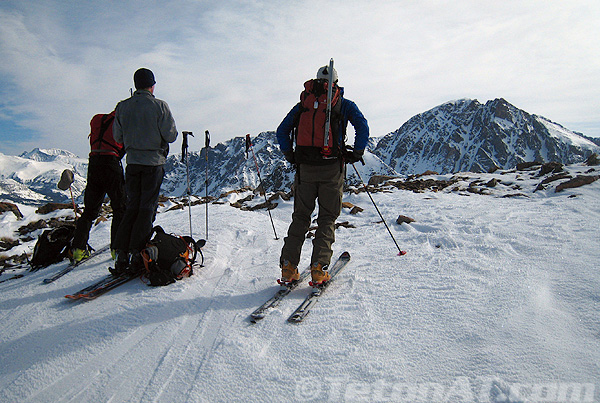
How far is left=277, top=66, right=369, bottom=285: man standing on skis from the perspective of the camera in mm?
3656

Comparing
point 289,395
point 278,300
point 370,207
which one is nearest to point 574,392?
point 289,395

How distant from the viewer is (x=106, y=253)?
17.6ft

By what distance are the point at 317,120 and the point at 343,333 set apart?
2.41m

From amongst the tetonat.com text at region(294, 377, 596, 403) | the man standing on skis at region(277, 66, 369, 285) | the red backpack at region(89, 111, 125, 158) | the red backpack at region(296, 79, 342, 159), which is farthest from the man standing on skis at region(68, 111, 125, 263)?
the tetonat.com text at region(294, 377, 596, 403)

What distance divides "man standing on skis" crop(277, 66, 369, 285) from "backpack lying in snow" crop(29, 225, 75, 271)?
14.4 ft

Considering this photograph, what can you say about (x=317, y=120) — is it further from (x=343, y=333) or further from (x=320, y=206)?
(x=343, y=333)

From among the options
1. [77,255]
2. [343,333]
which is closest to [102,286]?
[77,255]

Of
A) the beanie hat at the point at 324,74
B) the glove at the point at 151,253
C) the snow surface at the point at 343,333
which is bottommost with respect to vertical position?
the snow surface at the point at 343,333

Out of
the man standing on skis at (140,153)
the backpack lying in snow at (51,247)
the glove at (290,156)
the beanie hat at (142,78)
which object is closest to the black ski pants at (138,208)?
the man standing on skis at (140,153)

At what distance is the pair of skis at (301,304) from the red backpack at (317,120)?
161 cm

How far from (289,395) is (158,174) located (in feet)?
11.3

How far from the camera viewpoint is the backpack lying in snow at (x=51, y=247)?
515 cm

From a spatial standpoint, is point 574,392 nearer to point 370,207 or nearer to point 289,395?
point 289,395

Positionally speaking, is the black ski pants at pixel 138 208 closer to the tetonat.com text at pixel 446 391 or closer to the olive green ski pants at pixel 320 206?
the olive green ski pants at pixel 320 206
